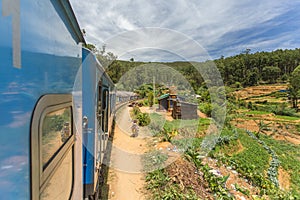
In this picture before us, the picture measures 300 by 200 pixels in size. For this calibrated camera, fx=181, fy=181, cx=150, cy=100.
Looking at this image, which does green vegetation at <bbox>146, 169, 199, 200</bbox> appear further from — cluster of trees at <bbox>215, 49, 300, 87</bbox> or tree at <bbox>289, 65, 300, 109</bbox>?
cluster of trees at <bbox>215, 49, 300, 87</bbox>

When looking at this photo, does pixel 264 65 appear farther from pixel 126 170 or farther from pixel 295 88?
pixel 126 170

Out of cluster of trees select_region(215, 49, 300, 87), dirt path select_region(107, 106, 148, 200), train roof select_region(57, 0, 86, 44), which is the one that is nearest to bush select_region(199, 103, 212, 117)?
dirt path select_region(107, 106, 148, 200)

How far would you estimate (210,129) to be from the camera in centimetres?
836

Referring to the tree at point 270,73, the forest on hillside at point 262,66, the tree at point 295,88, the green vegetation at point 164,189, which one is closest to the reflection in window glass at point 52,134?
the green vegetation at point 164,189

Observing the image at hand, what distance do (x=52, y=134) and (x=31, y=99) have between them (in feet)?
1.00

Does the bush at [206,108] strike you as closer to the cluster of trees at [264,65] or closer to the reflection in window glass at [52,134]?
the reflection in window glass at [52,134]

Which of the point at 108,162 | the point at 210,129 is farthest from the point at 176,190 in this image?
the point at 210,129

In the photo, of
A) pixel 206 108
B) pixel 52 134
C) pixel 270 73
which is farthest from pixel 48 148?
pixel 270 73

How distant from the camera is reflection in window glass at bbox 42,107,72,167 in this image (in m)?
0.77

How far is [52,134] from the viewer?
0.88m

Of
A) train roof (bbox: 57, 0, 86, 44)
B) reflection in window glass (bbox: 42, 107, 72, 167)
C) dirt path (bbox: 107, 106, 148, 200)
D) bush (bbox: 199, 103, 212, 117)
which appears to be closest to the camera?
reflection in window glass (bbox: 42, 107, 72, 167)

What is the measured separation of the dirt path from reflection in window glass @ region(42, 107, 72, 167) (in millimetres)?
2858

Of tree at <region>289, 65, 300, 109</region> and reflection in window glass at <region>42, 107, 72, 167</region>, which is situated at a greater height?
tree at <region>289, 65, 300, 109</region>

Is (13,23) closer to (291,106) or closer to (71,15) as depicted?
(71,15)
